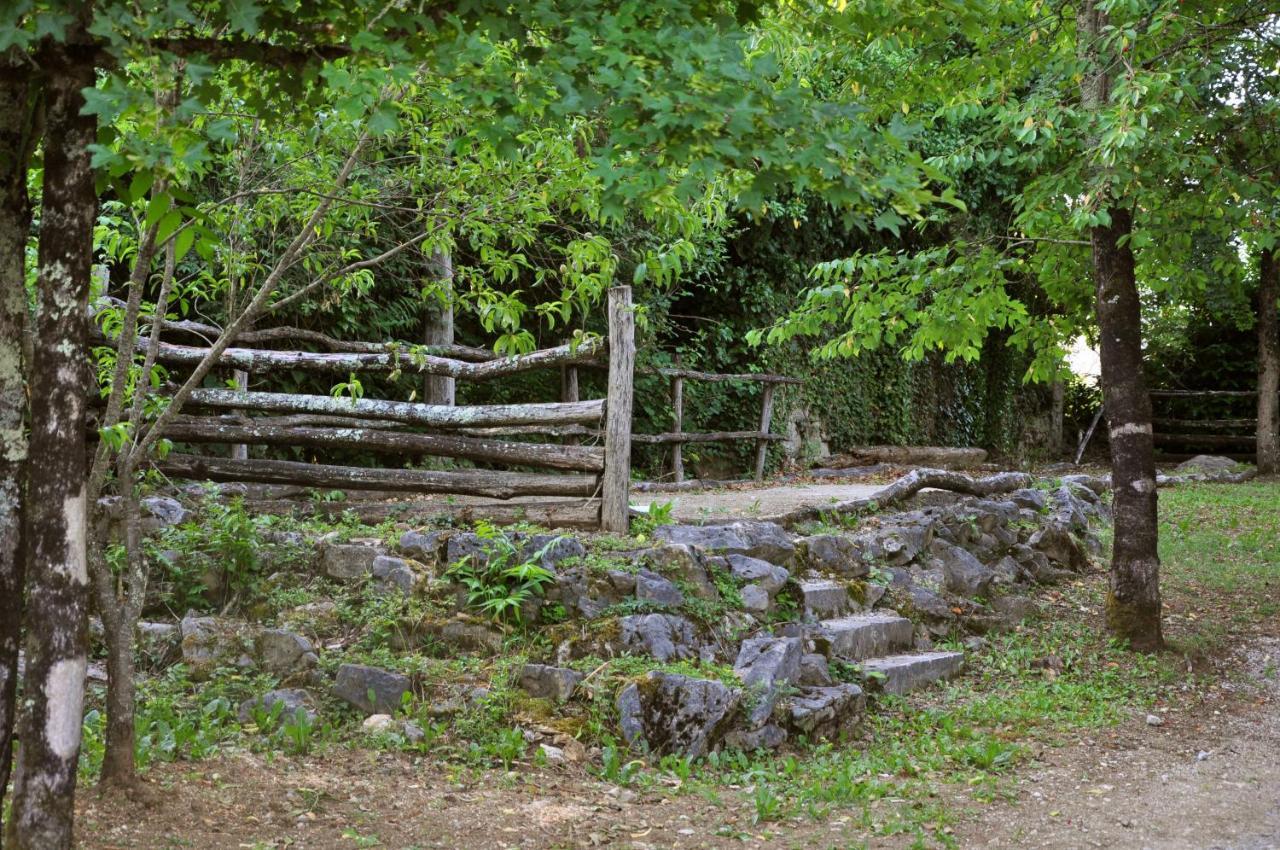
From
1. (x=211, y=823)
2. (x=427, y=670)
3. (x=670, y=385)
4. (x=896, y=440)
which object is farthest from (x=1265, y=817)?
(x=896, y=440)

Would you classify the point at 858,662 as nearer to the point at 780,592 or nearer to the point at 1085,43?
the point at 780,592

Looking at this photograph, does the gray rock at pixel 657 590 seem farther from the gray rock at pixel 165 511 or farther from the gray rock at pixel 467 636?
the gray rock at pixel 165 511

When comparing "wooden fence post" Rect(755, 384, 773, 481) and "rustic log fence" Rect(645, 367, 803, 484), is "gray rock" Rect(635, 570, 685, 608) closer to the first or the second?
"rustic log fence" Rect(645, 367, 803, 484)

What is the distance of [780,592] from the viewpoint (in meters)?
7.50

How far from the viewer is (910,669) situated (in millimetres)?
7176

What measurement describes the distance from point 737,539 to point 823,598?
2.43 feet

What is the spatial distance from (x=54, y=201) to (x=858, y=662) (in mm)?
5479

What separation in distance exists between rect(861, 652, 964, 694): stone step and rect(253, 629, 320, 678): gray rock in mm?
3457

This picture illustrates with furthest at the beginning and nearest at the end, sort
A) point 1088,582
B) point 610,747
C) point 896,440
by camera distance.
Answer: point 896,440 < point 1088,582 < point 610,747

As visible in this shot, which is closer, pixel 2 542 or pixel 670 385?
pixel 2 542

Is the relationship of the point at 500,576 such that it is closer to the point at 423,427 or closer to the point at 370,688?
the point at 370,688

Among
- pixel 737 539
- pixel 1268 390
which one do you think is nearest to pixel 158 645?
pixel 737 539

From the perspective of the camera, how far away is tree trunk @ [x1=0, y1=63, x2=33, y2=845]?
11.4 ft

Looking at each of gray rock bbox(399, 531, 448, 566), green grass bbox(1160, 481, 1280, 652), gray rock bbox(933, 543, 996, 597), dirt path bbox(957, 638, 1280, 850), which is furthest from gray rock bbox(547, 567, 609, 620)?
green grass bbox(1160, 481, 1280, 652)
